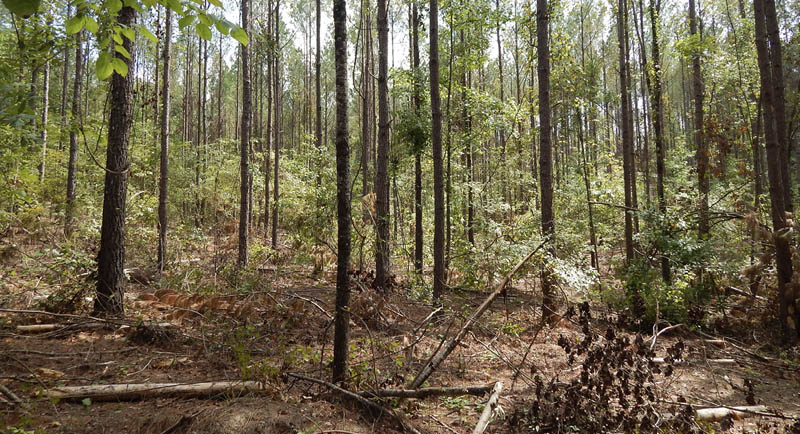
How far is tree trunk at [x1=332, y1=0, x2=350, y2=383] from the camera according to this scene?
3727 millimetres

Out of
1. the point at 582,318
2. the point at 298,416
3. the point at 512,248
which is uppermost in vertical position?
the point at 512,248

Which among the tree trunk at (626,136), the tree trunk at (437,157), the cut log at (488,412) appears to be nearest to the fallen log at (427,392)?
the cut log at (488,412)

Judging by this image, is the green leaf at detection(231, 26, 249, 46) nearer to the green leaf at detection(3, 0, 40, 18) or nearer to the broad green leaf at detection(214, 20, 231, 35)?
the broad green leaf at detection(214, 20, 231, 35)

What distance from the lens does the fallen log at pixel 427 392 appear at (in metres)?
3.76

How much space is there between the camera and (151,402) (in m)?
3.54

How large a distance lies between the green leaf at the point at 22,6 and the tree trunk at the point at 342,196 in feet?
7.95

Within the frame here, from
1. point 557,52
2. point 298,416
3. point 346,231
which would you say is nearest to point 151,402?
point 298,416

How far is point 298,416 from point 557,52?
454 inches

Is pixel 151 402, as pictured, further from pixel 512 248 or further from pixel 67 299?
pixel 512 248

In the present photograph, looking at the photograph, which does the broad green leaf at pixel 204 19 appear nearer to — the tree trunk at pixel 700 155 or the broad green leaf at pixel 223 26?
the broad green leaf at pixel 223 26

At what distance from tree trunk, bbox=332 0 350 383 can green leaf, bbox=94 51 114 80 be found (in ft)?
→ 6.73

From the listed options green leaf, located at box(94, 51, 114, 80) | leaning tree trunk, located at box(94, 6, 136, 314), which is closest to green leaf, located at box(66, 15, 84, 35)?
green leaf, located at box(94, 51, 114, 80)

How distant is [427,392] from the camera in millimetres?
4074

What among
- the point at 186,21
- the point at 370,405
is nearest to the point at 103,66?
the point at 186,21
